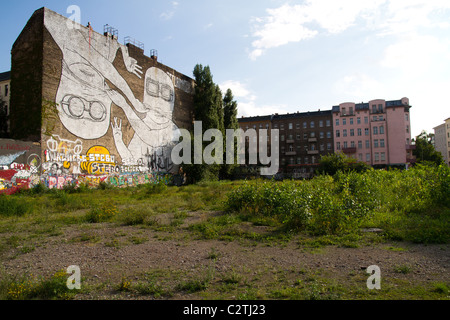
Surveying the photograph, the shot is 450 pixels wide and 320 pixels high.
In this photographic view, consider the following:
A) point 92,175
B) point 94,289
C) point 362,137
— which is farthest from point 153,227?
point 362,137

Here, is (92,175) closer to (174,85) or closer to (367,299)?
(174,85)

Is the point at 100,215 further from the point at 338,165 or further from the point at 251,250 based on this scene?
the point at 338,165

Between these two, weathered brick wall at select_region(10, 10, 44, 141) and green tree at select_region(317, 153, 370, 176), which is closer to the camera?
weathered brick wall at select_region(10, 10, 44, 141)

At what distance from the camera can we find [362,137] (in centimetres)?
6406

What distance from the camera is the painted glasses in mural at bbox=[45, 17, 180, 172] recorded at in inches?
935

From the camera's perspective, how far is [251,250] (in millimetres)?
6266

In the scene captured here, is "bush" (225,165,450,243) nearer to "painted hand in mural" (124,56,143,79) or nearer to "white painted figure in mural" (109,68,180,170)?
"white painted figure in mural" (109,68,180,170)

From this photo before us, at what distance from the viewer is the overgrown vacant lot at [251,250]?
407 centimetres

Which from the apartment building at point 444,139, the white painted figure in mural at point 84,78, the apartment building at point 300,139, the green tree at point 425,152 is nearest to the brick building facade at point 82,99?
the white painted figure in mural at point 84,78

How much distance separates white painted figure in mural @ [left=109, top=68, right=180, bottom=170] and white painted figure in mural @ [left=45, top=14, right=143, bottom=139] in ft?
5.65

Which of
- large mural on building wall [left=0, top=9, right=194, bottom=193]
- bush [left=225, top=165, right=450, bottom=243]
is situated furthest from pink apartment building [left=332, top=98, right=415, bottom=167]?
bush [left=225, top=165, right=450, bottom=243]

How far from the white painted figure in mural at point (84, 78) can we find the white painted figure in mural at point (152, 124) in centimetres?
172

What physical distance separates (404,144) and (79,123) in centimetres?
6342

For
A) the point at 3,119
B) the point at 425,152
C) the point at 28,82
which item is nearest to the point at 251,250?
the point at 28,82
